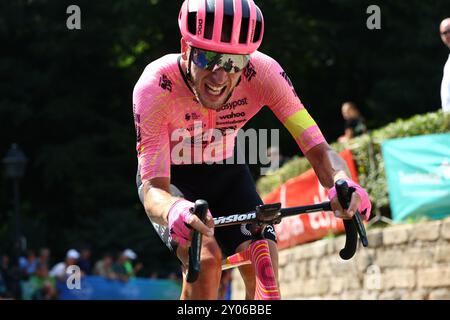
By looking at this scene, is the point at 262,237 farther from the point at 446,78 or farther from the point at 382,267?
the point at 382,267

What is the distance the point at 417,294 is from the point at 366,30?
57.0ft

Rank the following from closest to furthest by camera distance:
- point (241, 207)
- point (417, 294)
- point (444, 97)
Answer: point (241, 207), point (444, 97), point (417, 294)

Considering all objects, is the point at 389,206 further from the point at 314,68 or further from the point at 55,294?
the point at 314,68

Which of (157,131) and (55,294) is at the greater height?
(157,131)

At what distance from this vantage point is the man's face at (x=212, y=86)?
553cm

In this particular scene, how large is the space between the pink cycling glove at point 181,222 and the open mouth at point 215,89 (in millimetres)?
765

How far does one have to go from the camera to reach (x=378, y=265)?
12.6 meters

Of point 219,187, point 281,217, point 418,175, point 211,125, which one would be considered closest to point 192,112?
point 211,125

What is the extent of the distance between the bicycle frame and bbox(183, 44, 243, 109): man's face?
2.23 ft

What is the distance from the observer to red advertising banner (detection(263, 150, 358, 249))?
13.9m

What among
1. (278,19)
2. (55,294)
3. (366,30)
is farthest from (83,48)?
(55,294)

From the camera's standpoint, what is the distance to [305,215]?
1466 cm

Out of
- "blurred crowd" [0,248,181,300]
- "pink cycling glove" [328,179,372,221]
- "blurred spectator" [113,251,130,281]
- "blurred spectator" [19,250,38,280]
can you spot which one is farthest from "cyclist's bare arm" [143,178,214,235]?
"blurred spectator" [19,250,38,280]

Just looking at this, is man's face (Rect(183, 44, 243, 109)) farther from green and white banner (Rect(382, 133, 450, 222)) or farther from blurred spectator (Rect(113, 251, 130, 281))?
blurred spectator (Rect(113, 251, 130, 281))
